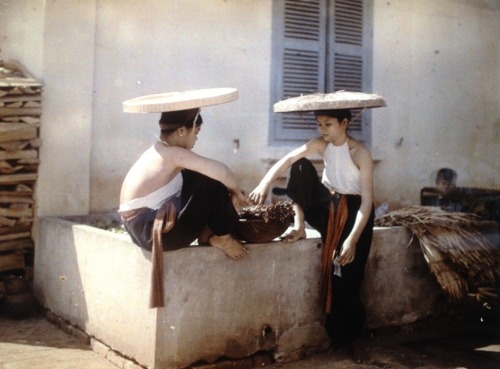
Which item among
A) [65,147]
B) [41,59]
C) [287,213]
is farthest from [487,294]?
[41,59]

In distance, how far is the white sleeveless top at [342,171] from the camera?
4.38m

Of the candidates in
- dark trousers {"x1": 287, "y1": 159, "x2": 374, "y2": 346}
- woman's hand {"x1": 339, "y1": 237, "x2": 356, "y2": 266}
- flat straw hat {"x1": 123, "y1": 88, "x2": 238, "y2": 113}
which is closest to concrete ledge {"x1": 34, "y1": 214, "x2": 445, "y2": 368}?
dark trousers {"x1": 287, "y1": 159, "x2": 374, "y2": 346}

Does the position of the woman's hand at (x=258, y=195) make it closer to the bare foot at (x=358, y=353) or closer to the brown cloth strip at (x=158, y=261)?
the brown cloth strip at (x=158, y=261)

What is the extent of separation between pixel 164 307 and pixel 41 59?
106 inches

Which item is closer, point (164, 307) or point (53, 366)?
point (164, 307)

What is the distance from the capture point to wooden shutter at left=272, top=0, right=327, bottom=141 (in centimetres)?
647

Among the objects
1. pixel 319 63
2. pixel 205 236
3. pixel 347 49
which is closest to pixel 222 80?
pixel 319 63

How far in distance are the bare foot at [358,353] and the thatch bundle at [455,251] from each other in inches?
41.0

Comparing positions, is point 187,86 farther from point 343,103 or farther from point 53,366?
point 53,366

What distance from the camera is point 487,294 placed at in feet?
17.0

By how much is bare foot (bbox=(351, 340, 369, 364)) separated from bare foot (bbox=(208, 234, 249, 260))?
3.81 feet

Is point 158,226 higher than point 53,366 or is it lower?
Answer: higher

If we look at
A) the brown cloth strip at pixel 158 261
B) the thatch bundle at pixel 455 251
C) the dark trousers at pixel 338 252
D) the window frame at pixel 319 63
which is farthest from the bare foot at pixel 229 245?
the window frame at pixel 319 63

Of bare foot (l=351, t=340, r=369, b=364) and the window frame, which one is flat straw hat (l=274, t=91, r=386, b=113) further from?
the window frame
